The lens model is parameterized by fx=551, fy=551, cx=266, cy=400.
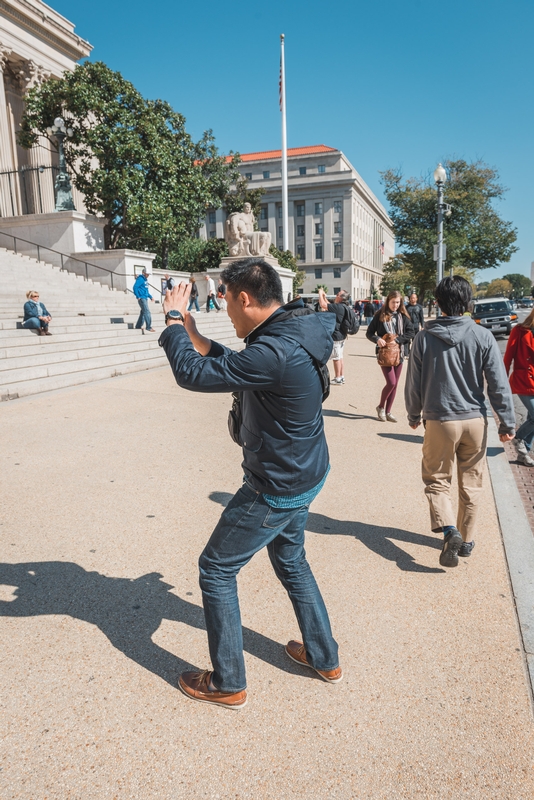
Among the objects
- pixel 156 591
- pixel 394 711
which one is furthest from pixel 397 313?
pixel 394 711

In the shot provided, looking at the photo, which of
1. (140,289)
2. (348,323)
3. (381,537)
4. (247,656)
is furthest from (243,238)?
(247,656)

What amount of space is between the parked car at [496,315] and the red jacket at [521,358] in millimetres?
19593

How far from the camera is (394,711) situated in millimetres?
2379

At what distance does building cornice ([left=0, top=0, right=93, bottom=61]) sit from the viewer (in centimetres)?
2711

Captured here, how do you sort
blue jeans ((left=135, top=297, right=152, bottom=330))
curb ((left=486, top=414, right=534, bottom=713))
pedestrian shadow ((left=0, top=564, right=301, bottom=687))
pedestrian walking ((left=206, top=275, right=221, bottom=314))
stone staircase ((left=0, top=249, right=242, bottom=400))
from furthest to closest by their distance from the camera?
pedestrian walking ((left=206, top=275, right=221, bottom=314)) < blue jeans ((left=135, top=297, right=152, bottom=330)) < stone staircase ((left=0, top=249, right=242, bottom=400)) < curb ((left=486, top=414, right=534, bottom=713)) < pedestrian shadow ((left=0, top=564, right=301, bottom=687))

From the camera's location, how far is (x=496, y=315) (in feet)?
85.5

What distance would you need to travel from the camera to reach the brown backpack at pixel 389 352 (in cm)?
777

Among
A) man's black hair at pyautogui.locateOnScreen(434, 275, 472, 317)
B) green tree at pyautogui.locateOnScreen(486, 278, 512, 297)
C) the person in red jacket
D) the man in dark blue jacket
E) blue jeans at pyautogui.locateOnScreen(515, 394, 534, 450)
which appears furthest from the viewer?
green tree at pyautogui.locateOnScreen(486, 278, 512, 297)

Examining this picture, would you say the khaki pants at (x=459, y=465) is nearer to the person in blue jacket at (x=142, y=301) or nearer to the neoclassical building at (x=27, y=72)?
the person in blue jacket at (x=142, y=301)

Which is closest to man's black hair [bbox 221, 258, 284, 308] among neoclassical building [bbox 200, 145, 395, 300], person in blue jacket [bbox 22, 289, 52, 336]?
Answer: person in blue jacket [bbox 22, 289, 52, 336]

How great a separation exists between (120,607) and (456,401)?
2448 millimetres

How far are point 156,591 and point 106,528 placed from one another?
101 centimetres

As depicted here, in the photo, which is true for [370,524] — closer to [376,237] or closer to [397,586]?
[397,586]

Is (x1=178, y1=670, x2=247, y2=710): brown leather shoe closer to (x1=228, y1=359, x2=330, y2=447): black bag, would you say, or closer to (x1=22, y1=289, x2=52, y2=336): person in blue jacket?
(x1=228, y1=359, x2=330, y2=447): black bag
